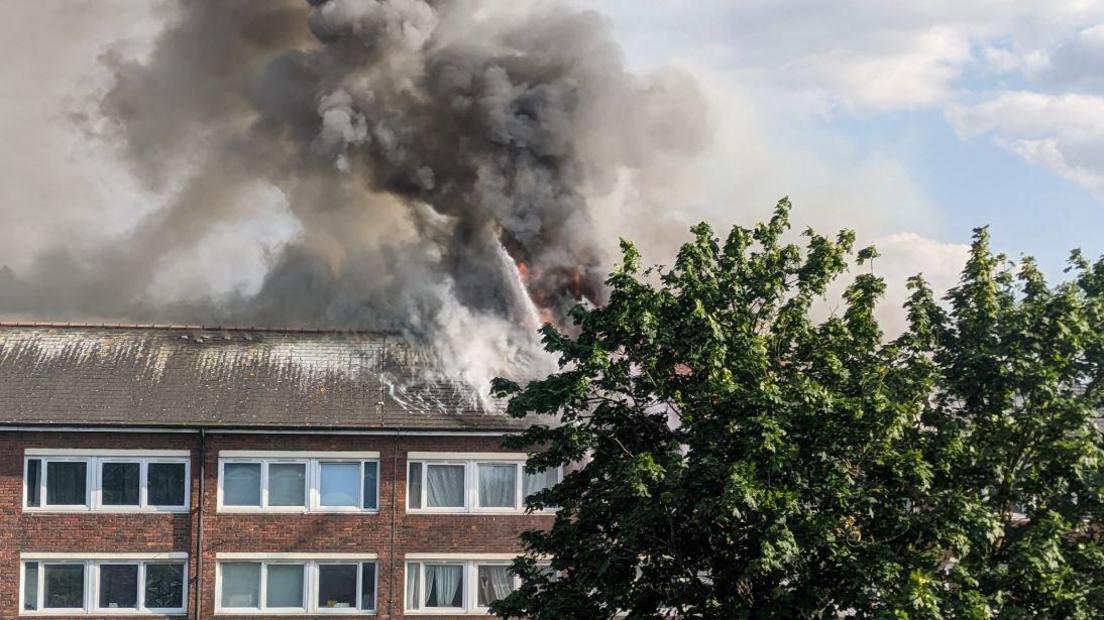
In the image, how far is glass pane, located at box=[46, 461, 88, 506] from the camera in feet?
102

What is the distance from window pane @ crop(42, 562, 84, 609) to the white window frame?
7391 millimetres

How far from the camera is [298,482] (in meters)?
31.6

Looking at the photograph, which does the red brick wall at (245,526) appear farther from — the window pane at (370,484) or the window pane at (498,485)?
the window pane at (498,485)

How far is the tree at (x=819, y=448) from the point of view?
17.8 meters

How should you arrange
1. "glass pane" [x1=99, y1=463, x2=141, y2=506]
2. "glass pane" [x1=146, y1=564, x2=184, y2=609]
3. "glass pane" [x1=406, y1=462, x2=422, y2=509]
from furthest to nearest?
"glass pane" [x1=406, y1=462, x2=422, y2=509] → "glass pane" [x1=99, y1=463, x2=141, y2=506] → "glass pane" [x1=146, y1=564, x2=184, y2=609]

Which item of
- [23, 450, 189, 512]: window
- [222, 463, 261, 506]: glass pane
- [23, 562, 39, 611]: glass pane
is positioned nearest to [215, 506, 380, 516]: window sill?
[222, 463, 261, 506]: glass pane

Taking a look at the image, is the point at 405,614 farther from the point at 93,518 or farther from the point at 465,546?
the point at 93,518

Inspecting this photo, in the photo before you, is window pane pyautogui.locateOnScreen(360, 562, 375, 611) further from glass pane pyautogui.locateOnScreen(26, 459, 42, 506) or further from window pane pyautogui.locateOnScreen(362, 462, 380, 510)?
glass pane pyautogui.locateOnScreen(26, 459, 42, 506)

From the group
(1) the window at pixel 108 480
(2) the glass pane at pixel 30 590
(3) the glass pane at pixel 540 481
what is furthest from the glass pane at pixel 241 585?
(3) the glass pane at pixel 540 481

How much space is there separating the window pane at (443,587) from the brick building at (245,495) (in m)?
0.03

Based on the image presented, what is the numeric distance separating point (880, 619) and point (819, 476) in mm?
2315

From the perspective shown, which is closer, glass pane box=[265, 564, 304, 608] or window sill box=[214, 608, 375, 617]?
window sill box=[214, 608, 375, 617]

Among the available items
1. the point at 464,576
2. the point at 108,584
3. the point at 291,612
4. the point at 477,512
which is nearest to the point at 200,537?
the point at 108,584

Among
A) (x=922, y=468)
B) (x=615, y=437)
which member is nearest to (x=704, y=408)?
(x=615, y=437)
